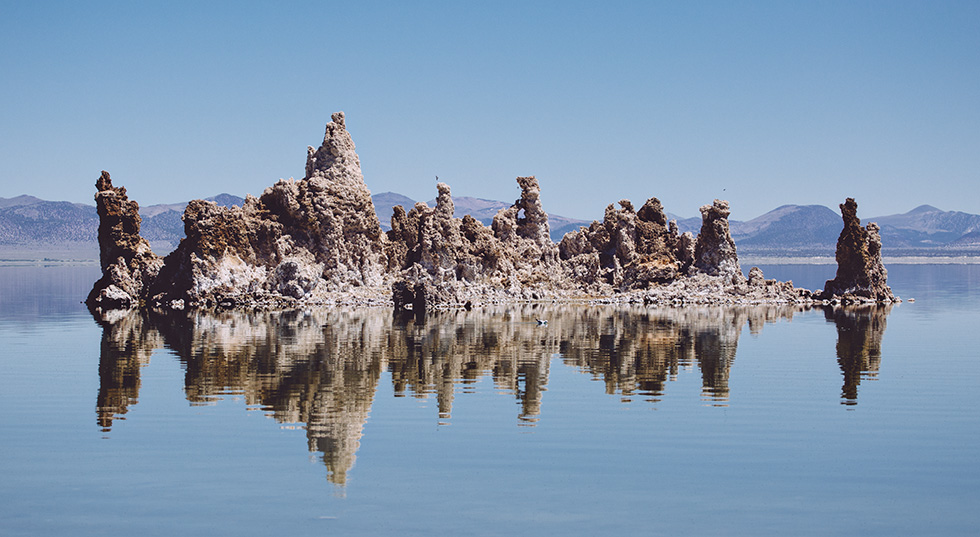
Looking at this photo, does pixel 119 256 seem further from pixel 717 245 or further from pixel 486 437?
pixel 486 437

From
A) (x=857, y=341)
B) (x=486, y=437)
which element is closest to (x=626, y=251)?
(x=857, y=341)

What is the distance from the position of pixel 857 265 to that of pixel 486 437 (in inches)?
2467

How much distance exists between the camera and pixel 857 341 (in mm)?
45594

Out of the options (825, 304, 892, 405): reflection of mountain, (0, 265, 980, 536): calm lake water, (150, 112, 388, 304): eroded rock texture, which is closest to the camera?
(0, 265, 980, 536): calm lake water

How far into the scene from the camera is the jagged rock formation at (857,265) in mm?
78438

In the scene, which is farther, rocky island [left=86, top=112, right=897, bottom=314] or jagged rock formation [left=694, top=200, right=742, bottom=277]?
jagged rock formation [left=694, top=200, right=742, bottom=277]

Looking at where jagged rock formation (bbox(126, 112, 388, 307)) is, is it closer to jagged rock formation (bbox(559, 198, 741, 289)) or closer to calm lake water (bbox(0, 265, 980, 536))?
jagged rock formation (bbox(559, 198, 741, 289))

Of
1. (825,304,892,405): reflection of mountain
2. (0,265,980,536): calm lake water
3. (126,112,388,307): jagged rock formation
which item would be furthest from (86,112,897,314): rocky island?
(0,265,980,536): calm lake water

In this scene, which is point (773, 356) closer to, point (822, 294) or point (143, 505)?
point (143, 505)

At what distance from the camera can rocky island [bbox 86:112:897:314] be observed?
6956cm

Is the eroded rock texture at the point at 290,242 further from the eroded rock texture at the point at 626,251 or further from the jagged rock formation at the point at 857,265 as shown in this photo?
the jagged rock formation at the point at 857,265

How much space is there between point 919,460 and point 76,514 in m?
15.2

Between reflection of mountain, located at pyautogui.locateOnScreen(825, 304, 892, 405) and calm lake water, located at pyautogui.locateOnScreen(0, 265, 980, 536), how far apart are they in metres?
0.33

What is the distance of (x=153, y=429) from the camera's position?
23.8m
